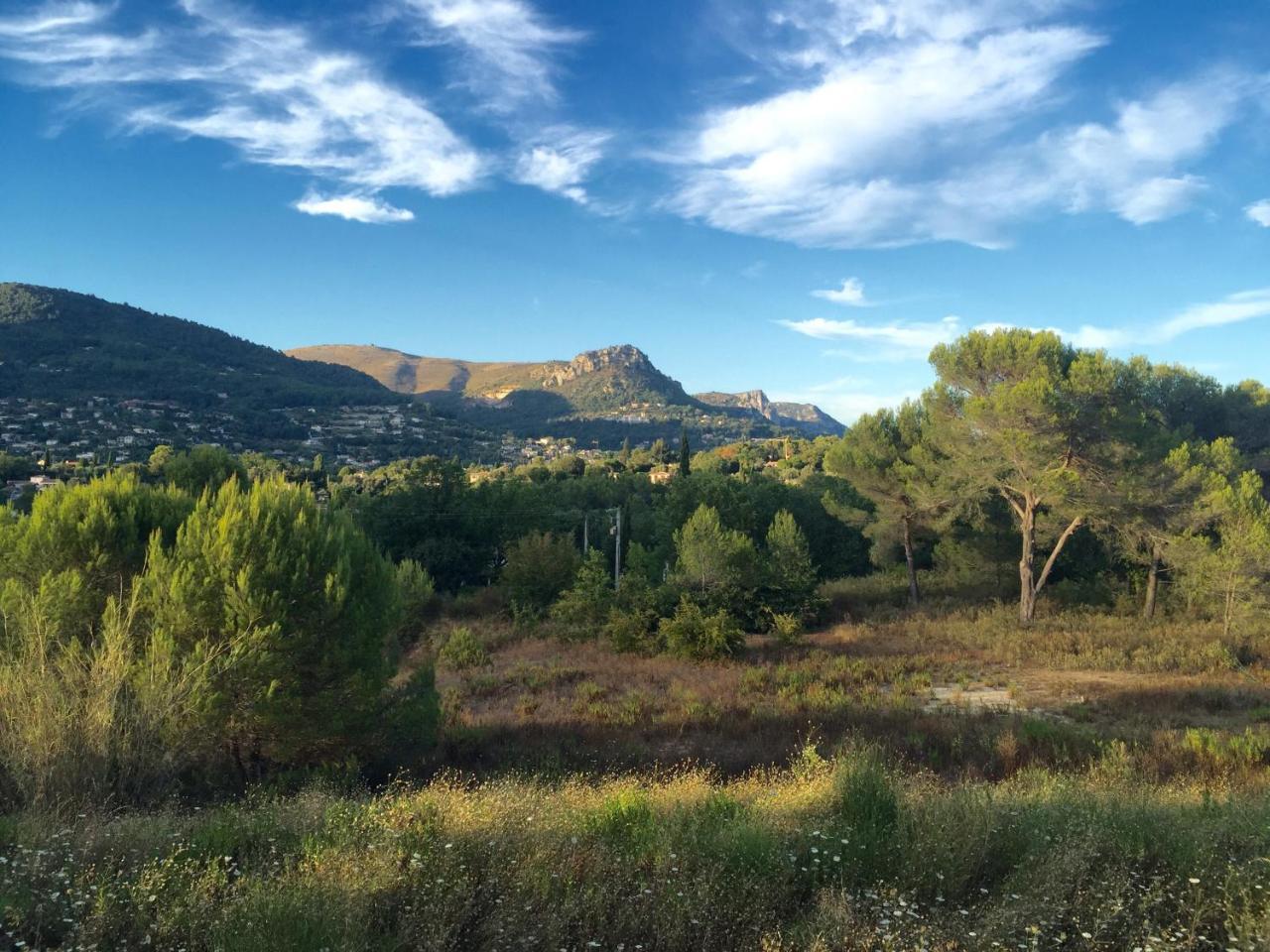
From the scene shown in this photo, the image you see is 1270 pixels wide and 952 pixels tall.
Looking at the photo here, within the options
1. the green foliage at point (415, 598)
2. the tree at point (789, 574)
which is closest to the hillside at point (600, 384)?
the green foliage at point (415, 598)

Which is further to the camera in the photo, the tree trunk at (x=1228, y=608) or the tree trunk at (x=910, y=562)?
the tree trunk at (x=910, y=562)

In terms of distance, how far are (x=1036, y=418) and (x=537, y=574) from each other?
17433 mm

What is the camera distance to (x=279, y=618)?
8.09 metres

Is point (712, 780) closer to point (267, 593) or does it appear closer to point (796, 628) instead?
point (267, 593)

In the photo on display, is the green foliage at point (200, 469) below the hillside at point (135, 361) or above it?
below

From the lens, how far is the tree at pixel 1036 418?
19.0 meters

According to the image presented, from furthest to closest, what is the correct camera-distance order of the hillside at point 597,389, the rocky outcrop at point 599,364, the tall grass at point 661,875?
the rocky outcrop at point 599,364 < the hillside at point 597,389 < the tall grass at point 661,875

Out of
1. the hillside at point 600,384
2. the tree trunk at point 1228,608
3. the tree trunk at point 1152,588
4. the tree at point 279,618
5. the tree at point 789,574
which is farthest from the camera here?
the hillside at point 600,384

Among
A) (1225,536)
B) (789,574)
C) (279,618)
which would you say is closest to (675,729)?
(279,618)

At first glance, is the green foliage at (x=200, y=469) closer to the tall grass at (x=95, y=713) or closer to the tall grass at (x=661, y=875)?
the tall grass at (x=95, y=713)

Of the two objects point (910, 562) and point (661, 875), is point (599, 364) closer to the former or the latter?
point (910, 562)

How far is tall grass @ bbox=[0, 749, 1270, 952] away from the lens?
11.3ft

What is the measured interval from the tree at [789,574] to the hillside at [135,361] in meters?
66.0

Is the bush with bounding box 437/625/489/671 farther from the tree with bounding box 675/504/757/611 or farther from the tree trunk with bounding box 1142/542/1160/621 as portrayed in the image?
the tree trunk with bounding box 1142/542/1160/621
